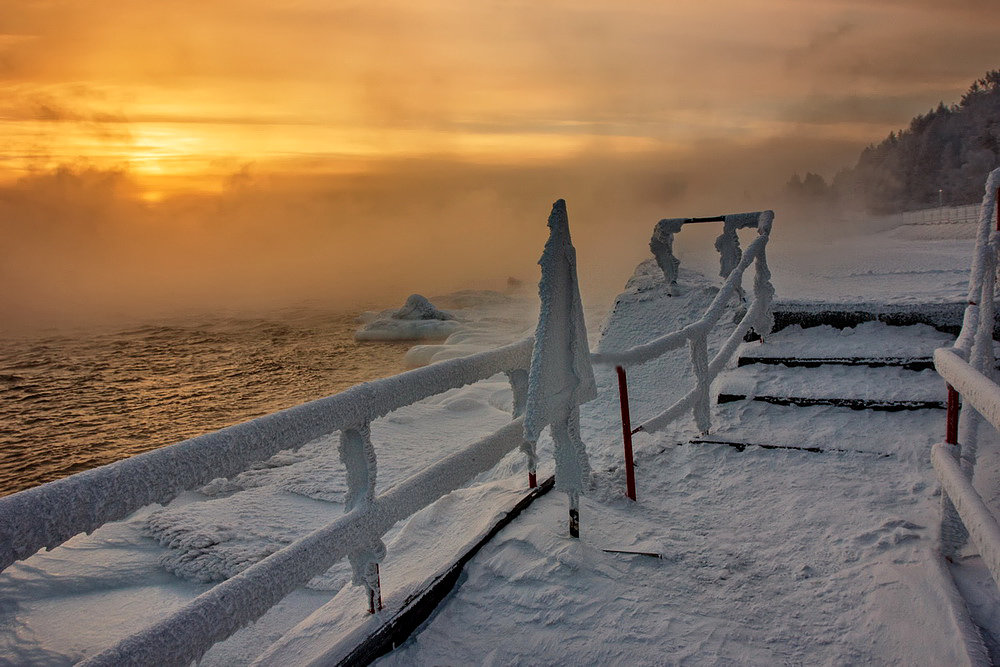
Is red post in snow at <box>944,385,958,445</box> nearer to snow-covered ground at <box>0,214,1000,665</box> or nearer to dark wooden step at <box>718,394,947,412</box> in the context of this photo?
snow-covered ground at <box>0,214,1000,665</box>

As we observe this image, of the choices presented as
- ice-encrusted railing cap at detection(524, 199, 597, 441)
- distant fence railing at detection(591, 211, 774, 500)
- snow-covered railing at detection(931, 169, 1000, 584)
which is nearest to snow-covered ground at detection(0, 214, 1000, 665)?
distant fence railing at detection(591, 211, 774, 500)

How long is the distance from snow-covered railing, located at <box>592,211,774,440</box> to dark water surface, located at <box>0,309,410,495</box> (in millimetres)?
12165

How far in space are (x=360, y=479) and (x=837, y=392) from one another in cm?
485

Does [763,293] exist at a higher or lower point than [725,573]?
higher

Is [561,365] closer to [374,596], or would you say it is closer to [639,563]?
[639,563]

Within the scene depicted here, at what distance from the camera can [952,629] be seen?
2551mm

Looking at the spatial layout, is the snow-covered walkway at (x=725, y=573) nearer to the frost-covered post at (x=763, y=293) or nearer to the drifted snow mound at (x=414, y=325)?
the frost-covered post at (x=763, y=293)

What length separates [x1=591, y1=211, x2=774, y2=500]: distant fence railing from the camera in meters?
4.03

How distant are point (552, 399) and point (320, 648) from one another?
1568 mm

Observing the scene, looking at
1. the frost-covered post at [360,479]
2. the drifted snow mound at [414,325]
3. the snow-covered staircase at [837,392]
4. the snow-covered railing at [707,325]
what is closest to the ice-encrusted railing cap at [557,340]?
the snow-covered railing at [707,325]

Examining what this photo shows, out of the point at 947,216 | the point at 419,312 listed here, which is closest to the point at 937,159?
the point at 947,216

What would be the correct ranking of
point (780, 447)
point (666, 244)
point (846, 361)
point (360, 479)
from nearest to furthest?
point (360, 479) < point (780, 447) < point (846, 361) < point (666, 244)

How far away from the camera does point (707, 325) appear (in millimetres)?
5090

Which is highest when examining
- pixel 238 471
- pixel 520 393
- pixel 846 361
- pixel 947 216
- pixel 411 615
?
pixel 947 216
